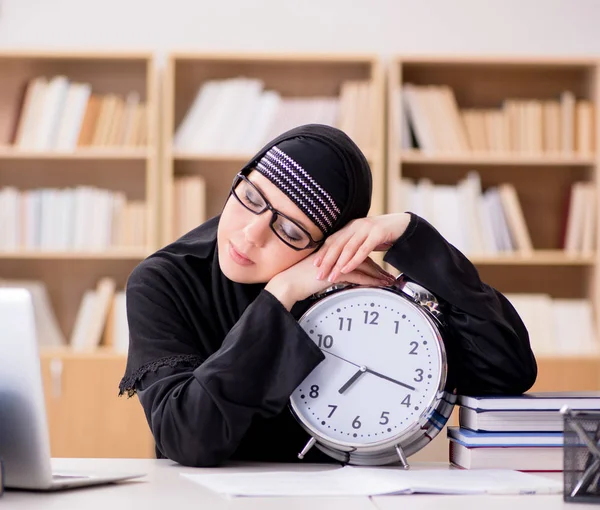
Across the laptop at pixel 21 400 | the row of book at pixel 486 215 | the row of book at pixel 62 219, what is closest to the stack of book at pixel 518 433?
the laptop at pixel 21 400

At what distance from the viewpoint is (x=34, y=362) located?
1082mm

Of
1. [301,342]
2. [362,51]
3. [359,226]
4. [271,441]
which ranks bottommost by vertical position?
[271,441]

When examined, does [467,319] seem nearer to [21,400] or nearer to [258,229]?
[258,229]

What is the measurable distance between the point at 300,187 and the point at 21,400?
64 centimetres

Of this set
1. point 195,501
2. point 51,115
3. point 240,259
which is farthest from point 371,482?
point 51,115

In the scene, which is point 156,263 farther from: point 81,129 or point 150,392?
point 81,129

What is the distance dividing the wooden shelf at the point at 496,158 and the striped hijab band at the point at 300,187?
219cm

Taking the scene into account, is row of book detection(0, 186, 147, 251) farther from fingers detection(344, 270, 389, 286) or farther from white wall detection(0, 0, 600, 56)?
fingers detection(344, 270, 389, 286)

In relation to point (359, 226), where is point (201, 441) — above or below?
below

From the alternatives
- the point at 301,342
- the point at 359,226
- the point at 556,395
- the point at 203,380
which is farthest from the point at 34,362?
the point at 556,395

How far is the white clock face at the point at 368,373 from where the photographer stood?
1412 mm

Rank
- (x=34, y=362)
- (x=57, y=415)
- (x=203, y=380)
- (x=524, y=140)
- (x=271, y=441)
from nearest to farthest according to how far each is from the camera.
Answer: (x=34, y=362), (x=203, y=380), (x=271, y=441), (x=57, y=415), (x=524, y=140)

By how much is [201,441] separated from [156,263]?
393mm

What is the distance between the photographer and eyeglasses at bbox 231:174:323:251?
60.2 inches
